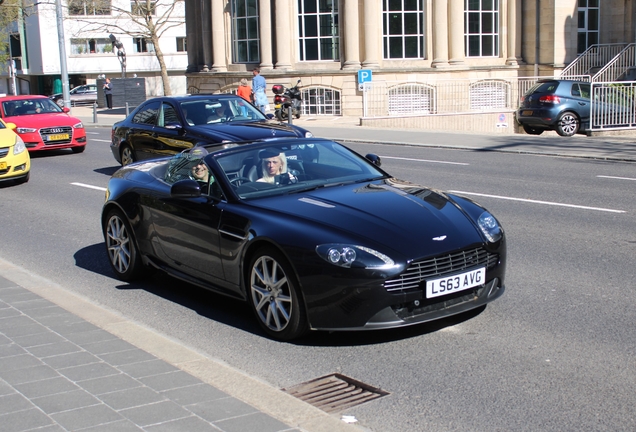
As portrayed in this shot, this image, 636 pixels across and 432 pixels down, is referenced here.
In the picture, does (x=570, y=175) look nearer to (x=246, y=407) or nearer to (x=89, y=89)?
(x=246, y=407)

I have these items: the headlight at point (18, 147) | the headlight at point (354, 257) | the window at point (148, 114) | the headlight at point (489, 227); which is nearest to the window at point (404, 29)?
the window at point (148, 114)

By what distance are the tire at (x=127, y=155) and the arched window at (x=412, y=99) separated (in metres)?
17.7

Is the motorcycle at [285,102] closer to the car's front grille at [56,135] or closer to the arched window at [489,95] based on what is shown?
the arched window at [489,95]

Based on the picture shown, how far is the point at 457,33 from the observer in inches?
1325

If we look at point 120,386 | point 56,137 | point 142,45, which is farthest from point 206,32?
point 142,45

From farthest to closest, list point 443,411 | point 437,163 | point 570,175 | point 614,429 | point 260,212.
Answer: point 437,163, point 570,175, point 260,212, point 443,411, point 614,429

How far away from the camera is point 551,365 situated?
210 inches

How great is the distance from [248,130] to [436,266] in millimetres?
8163

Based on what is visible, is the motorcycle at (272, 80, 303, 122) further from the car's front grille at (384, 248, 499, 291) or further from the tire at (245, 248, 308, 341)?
the car's front grille at (384, 248, 499, 291)

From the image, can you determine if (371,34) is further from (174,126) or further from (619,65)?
(174,126)

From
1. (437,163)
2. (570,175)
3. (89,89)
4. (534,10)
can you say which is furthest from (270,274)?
(89,89)

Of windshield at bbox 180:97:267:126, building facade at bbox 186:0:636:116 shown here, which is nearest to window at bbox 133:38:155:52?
building facade at bbox 186:0:636:116

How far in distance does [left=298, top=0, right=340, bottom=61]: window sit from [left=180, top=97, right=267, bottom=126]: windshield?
1928 centimetres

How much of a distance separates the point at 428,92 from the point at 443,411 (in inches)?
1148
